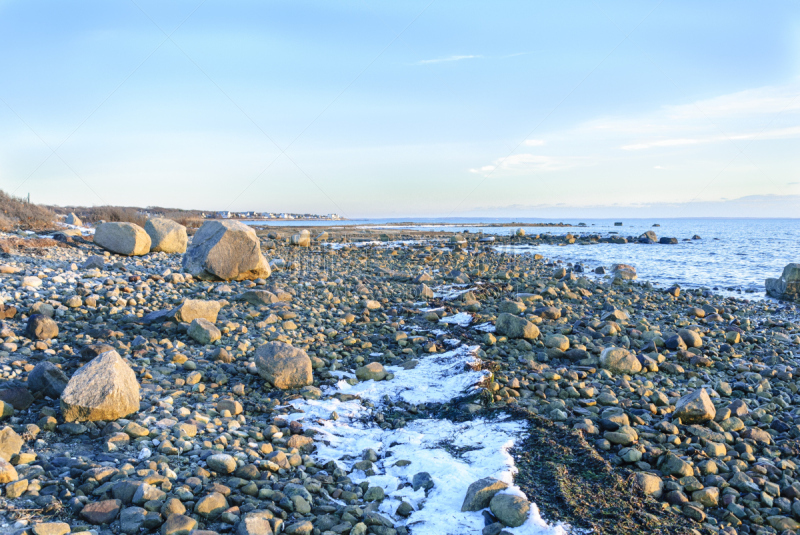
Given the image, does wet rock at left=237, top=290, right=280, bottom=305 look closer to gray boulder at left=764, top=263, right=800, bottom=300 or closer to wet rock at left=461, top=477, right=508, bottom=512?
wet rock at left=461, top=477, right=508, bottom=512

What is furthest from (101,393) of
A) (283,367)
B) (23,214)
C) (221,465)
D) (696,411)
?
(23,214)

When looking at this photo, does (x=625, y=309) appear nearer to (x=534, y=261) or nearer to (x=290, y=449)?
(x=290, y=449)

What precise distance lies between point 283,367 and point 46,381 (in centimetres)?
230

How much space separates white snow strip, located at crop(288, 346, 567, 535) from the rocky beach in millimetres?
24

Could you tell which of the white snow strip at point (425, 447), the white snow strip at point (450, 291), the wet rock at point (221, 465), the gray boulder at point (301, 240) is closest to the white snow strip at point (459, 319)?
the white snow strip at point (450, 291)

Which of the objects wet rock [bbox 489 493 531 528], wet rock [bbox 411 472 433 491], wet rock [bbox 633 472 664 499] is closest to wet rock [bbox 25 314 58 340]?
wet rock [bbox 411 472 433 491]

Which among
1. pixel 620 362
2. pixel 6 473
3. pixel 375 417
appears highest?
pixel 6 473

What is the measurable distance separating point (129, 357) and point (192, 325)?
3.52ft

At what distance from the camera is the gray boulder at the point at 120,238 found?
14477 millimetres

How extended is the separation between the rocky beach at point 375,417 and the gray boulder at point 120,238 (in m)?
4.55

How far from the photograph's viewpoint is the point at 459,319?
9.12m

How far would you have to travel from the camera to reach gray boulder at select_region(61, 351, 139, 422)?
402cm

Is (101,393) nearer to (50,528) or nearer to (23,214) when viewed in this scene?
(50,528)

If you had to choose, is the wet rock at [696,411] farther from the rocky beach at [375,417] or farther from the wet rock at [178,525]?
the wet rock at [178,525]
